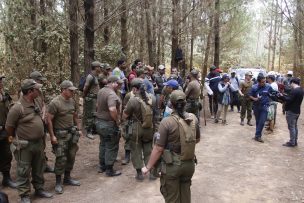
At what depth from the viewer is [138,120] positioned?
6.57 m

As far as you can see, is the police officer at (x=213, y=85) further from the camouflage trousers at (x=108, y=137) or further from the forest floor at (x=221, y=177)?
the camouflage trousers at (x=108, y=137)

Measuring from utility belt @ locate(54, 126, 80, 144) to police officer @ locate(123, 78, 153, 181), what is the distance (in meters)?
1.03

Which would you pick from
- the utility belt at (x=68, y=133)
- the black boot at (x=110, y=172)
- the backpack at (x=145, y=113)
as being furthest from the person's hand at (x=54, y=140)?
the backpack at (x=145, y=113)

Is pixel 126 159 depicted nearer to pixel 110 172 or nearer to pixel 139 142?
pixel 110 172

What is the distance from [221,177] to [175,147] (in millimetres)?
2968

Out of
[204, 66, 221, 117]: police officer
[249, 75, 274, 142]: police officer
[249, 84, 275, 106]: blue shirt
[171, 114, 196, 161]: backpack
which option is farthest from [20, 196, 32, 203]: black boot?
[204, 66, 221, 117]: police officer

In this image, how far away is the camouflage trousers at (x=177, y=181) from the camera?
14.2 feet

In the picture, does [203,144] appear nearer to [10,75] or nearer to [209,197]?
[209,197]

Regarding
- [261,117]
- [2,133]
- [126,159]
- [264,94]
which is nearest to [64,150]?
[2,133]

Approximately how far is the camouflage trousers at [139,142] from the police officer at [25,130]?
5.98ft

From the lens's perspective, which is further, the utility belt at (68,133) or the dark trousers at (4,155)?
the dark trousers at (4,155)

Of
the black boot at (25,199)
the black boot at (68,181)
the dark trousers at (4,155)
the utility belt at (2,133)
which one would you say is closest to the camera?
the black boot at (25,199)

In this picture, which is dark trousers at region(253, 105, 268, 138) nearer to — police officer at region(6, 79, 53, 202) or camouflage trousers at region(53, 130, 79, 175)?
camouflage trousers at region(53, 130, 79, 175)

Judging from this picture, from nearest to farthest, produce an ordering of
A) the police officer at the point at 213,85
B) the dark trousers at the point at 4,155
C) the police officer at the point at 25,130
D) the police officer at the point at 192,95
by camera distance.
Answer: the police officer at the point at 25,130 < the dark trousers at the point at 4,155 < the police officer at the point at 192,95 < the police officer at the point at 213,85
